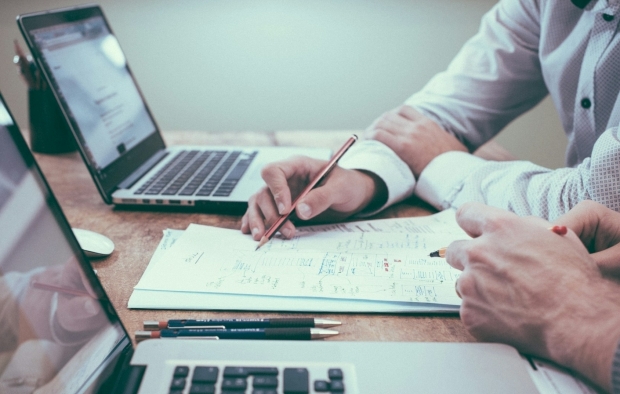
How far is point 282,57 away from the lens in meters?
1.88

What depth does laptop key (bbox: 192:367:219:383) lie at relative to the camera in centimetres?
37

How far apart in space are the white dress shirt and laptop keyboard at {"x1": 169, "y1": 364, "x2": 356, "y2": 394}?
1.49 feet

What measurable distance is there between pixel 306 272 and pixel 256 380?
22 cm

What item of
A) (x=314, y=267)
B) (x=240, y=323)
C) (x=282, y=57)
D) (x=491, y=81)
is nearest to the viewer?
(x=240, y=323)

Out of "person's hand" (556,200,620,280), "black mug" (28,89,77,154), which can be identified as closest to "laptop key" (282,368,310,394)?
"person's hand" (556,200,620,280)

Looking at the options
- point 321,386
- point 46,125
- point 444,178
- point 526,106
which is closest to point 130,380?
point 321,386

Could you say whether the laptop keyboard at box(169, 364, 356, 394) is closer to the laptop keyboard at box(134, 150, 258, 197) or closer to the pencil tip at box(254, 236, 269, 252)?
the pencil tip at box(254, 236, 269, 252)

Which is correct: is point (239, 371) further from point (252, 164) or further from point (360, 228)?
point (252, 164)

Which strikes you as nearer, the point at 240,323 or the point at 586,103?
the point at 240,323

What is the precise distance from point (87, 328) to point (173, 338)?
81 millimetres

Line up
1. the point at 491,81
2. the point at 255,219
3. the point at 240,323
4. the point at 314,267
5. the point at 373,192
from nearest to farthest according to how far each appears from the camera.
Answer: the point at 240,323, the point at 314,267, the point at 255,219, the point at 373,192, the point at 491,81

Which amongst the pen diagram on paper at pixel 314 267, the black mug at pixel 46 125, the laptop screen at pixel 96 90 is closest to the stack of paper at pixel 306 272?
the pen diagram on paper at pixel 314 267

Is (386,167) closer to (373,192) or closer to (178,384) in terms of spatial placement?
(373,192)

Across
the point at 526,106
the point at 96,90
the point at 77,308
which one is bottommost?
the point at 526,106
